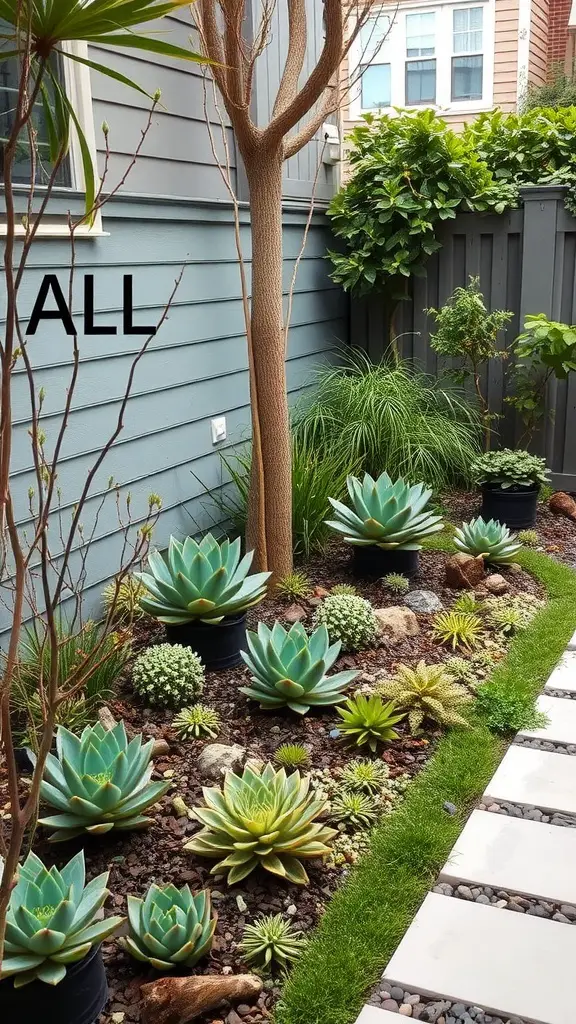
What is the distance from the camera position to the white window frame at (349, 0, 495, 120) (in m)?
12.4

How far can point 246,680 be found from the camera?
3414 millimetres

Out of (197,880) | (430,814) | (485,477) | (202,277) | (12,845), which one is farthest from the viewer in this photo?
(485,477)

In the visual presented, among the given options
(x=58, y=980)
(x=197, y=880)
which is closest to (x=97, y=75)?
(x=197, y=880)

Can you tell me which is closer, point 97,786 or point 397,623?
point 97,786

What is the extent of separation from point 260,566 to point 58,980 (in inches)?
103

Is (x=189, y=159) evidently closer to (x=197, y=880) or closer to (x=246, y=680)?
A: (x=246, y=680)

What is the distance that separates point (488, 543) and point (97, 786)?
99.8 inches

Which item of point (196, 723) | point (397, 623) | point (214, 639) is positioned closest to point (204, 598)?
point (214, 639)

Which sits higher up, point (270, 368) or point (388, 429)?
point (270, 368)

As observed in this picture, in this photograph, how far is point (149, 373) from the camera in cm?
410

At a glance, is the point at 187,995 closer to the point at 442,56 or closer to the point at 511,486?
the point at 511,486

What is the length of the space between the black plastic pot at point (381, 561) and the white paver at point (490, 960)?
2157mm

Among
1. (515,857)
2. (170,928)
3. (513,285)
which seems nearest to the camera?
(170,928)

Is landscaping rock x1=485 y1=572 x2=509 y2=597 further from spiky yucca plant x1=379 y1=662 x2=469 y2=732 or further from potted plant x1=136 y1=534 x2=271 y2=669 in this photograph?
potted plant x1=136 y1=534 x2=271 y2=669
